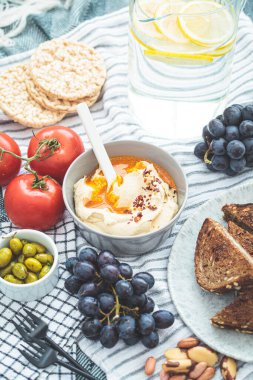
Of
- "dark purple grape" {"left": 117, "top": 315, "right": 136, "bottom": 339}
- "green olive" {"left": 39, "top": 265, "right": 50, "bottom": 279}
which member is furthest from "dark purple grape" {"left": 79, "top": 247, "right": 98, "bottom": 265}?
"dark purple grape" {"left": 117, "top": 315, "right": 136, "bottom": 339}

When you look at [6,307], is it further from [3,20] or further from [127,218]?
[3,20]

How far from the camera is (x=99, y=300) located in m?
1.68

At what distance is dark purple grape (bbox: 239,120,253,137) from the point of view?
6.72 feet

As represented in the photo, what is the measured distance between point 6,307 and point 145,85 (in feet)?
3.33

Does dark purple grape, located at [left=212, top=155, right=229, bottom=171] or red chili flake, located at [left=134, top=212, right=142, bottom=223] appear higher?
red chili flake, located at [left=134, top=212, right=142, bottom=223]

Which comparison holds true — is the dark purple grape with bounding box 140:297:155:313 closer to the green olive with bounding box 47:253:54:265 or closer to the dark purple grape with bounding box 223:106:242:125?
the green olive with bounding box 47:253:54:265

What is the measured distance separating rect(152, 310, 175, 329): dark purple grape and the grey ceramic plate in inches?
2.3

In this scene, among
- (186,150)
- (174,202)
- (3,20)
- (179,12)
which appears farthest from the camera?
(3,20)

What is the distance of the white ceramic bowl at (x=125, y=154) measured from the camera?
1.82 meters

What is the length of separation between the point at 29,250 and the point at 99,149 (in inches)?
16.4

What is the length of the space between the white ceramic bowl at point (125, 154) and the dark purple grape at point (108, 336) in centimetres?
28

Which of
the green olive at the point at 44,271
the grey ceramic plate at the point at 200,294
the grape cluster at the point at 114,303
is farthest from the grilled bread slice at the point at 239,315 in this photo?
the green olive at the point at 44,271

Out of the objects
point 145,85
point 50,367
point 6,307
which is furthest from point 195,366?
point 145,85

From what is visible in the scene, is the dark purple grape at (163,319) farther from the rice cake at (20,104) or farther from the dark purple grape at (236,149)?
the rice cake at (20,104)
